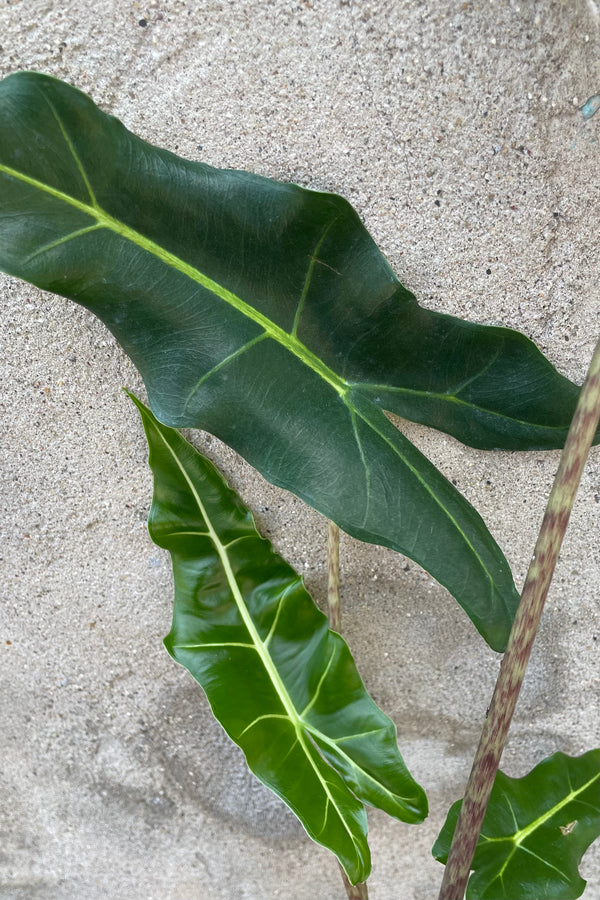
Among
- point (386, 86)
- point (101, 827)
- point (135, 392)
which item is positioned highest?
point (386, 86)

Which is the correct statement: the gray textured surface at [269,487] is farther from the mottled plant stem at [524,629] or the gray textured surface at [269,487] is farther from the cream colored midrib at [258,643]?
the mottled plant stem at [524,629]

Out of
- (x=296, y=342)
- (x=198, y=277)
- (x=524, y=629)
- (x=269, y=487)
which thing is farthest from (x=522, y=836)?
(x=198, y=277)

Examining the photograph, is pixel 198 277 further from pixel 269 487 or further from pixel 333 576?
pixel 333 576

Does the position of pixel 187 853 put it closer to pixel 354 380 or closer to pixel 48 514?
pixel 48 514

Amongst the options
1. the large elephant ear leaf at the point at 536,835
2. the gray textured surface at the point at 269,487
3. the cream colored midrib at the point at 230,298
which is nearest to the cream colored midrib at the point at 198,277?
the cream colored midrib at the point at 230,298

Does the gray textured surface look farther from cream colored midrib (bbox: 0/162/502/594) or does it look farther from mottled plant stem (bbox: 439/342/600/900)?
mottled plant stem (bbox: 439/342/600/900)

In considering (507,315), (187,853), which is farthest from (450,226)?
(187,853)
